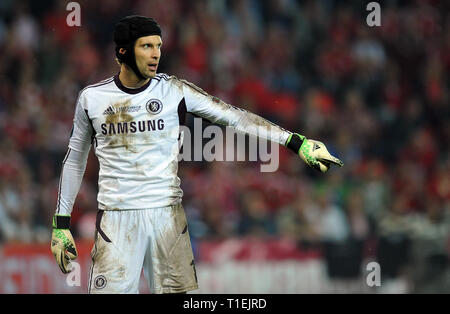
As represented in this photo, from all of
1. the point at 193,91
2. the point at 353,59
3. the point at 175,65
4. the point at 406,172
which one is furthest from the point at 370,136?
the point at 193,91

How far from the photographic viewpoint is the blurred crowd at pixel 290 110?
12133mm

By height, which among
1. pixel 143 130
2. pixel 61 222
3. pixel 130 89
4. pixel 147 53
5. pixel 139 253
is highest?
pixel 147 53

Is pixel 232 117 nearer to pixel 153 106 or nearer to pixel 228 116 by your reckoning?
pixel 228 116

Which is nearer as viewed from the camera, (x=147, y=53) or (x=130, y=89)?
(x=147, y=53)

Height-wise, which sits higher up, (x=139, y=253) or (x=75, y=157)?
(x=75, y=157)

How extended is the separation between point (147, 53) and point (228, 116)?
0.71 metres

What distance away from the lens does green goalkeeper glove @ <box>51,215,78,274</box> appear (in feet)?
21.5

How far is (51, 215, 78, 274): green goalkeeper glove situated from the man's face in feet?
4.04

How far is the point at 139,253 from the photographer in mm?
6297

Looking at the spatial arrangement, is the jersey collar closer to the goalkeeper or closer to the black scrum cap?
the goalkeeper

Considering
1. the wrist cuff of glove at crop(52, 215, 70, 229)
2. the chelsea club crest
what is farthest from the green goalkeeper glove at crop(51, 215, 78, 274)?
the chelsea club crest

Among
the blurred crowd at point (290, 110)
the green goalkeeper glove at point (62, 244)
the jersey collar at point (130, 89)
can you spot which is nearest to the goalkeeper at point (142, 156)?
the jersey collar at point (130, 89)

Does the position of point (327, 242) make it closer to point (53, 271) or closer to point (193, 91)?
point (53, 271)

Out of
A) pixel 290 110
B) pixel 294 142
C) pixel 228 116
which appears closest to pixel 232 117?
pixel 228 116
